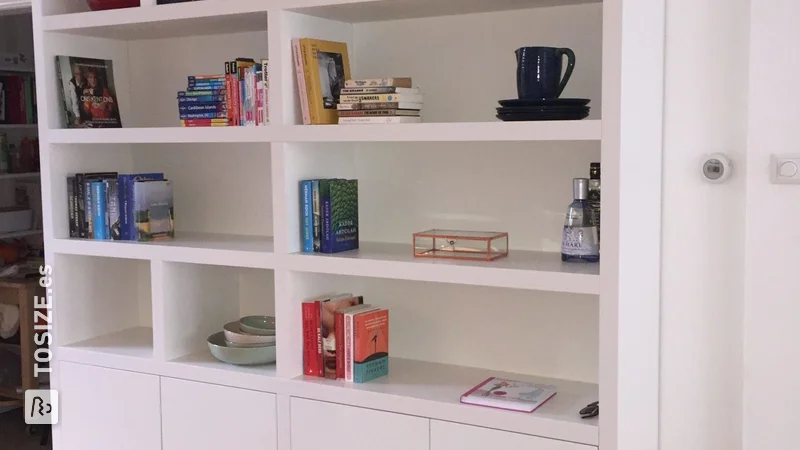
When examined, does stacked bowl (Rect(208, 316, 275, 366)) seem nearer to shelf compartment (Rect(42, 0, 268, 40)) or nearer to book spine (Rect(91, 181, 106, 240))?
book spine (Rect(91, 181, 106, 240))

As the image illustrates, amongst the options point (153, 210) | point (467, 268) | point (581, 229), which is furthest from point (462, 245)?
point (153, 210)

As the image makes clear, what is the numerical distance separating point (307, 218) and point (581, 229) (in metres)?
0.73

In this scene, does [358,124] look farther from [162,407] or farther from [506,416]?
[162,407]

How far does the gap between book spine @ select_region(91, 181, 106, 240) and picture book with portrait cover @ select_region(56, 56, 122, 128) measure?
20cm

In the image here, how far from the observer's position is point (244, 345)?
96.7 inches

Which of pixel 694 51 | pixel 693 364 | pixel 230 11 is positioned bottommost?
pixel 693 364

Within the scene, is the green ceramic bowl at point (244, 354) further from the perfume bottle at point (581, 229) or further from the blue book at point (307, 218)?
the perfume bottle at point (581, 229)

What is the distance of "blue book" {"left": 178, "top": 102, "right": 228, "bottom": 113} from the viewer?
2.46 m

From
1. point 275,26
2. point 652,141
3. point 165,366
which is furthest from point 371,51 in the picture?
point 165,366

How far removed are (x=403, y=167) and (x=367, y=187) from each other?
0.14 m

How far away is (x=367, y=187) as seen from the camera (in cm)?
252

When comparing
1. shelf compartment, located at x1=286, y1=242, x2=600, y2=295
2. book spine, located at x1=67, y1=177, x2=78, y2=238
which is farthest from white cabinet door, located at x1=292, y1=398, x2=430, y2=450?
book spine, located at x1=67, y1=177, x2=78, y2=238

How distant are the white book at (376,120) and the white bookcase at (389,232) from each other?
0.14 feet

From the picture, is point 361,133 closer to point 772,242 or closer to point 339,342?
point 339,342
